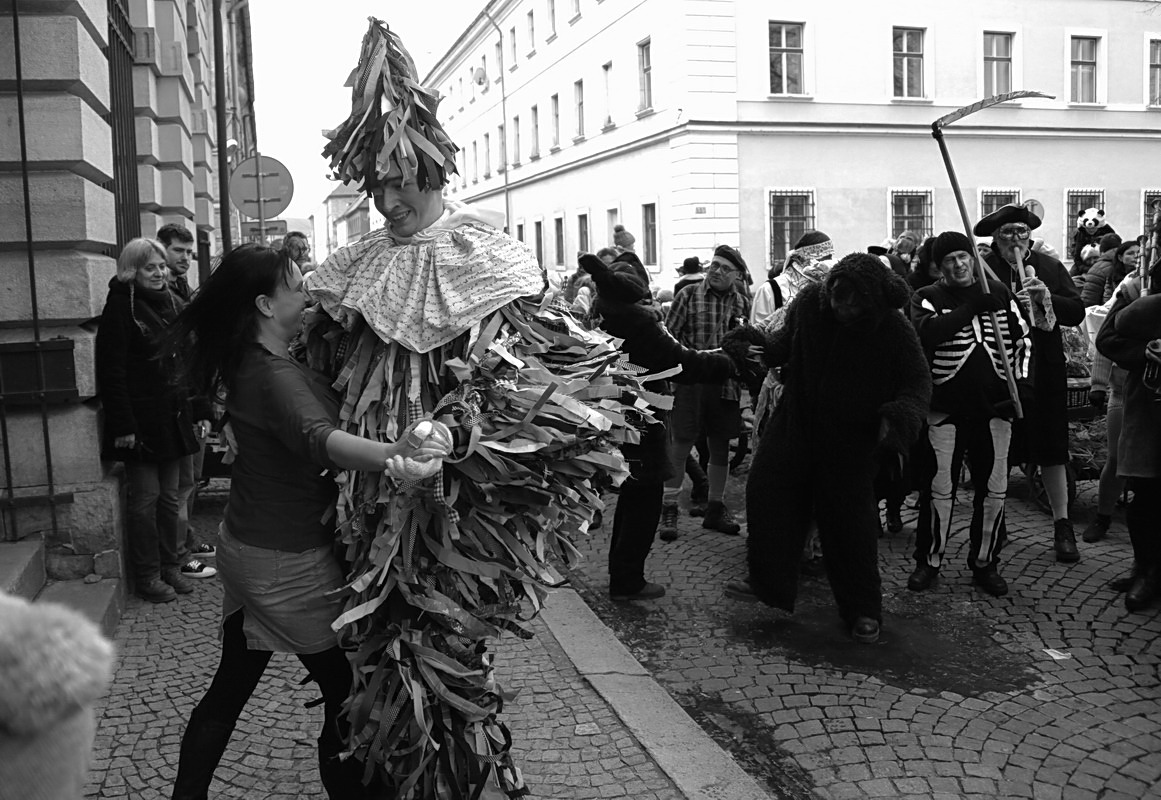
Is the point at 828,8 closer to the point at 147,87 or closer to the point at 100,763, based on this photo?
the point at 147,87

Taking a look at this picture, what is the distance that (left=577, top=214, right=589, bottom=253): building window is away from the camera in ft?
122

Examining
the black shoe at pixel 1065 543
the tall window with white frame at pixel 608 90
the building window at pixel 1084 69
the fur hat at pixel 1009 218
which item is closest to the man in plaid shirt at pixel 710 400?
the fur hat at pixel 1009 218

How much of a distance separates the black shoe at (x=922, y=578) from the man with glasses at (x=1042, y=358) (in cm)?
97

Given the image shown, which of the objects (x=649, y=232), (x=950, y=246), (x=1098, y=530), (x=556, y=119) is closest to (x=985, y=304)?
(x=950, y=246)

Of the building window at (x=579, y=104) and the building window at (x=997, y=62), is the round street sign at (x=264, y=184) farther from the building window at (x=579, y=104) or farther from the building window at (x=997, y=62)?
the building window at (x=579, y=104)

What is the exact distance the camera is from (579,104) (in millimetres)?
36938

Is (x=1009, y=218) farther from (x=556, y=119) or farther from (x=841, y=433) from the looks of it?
(x=556, y=119)

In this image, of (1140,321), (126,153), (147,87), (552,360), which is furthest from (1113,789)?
(147,87)

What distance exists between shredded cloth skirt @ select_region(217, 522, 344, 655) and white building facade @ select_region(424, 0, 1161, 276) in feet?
83.6

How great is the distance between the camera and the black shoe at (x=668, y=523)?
7.46 m

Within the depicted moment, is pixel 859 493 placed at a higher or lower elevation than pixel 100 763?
higher

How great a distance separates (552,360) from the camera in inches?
127

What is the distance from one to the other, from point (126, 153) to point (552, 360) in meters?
6.01

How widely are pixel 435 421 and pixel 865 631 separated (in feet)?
10.5
